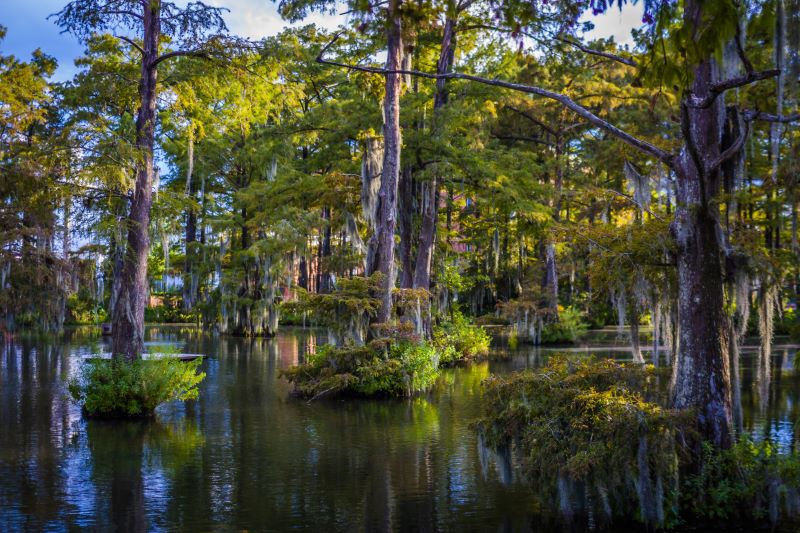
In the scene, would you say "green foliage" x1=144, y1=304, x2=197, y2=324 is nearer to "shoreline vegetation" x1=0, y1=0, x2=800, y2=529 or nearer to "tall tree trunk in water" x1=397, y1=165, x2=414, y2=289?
"shoreline vegetation" x1=0, y1=0, x2=800, y2=529

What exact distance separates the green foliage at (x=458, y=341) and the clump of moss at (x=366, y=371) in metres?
5.00

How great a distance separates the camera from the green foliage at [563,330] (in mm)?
31016

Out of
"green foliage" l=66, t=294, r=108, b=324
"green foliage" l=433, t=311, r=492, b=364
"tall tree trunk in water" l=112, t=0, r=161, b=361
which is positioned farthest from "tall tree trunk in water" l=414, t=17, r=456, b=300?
"green foliage" l=66, t=294, r=108, b=324

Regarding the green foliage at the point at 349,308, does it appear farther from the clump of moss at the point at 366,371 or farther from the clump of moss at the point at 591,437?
the clump of moss at the point at 591,437

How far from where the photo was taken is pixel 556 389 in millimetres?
7789

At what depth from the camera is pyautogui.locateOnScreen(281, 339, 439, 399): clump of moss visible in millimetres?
15992

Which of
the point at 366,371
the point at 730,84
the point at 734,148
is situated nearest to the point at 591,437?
the point at 734,148

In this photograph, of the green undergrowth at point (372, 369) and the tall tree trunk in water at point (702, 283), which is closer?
the tall tree trunk in water at point (702, 283)

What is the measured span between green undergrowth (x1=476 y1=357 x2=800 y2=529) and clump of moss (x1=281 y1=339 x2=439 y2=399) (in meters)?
8.27

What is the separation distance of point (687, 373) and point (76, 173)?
34.9 feet

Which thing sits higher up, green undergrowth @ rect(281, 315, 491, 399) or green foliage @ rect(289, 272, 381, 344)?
green foliage @ rect(289, 272, 381, 344)

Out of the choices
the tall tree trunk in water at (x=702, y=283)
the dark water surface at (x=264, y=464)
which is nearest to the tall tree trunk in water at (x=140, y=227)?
the dark water surface at (x=264, y=464)

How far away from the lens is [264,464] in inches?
399

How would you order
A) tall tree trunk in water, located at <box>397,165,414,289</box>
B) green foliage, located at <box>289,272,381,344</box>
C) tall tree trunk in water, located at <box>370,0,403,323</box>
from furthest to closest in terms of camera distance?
tall tree trunk in water, located at <box>397,165,414,289</box>, tall tree trunk in water, located at <box>370,0,403,323</box>, green foliage, located at <box>289,272,381,344</box>
